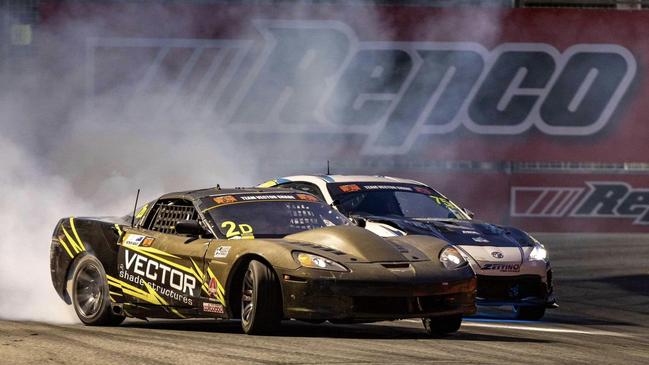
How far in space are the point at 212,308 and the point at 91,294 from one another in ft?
5.40

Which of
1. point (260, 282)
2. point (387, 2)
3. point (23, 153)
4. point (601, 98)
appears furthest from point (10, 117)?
point (260, 282)

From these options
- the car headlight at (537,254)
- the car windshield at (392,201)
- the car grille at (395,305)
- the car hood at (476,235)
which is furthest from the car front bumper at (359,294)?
the car windshield at (392,201)

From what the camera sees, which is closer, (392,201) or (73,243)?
(73,243)

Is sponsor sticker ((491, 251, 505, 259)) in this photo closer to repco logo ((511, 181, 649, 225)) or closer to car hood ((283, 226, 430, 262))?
car hood ((283, 226, 430, 262))

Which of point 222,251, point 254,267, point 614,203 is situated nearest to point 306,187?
point 222,251

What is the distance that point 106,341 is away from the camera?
864 centimetres

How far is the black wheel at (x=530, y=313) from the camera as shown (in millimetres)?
11875

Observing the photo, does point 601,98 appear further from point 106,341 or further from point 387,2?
point 106,341

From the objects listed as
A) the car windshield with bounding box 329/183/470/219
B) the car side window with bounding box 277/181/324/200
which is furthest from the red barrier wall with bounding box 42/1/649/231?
the car windshield with bounding box 329/183/470/219

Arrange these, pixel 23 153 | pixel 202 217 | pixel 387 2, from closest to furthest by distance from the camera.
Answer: pixel 202 217 < pixel 23 153 < pixel 387 2

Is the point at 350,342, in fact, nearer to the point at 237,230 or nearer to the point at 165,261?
the point at 237,230

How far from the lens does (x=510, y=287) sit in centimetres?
1166

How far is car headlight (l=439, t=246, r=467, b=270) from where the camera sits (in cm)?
942

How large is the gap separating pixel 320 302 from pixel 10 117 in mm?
13820
